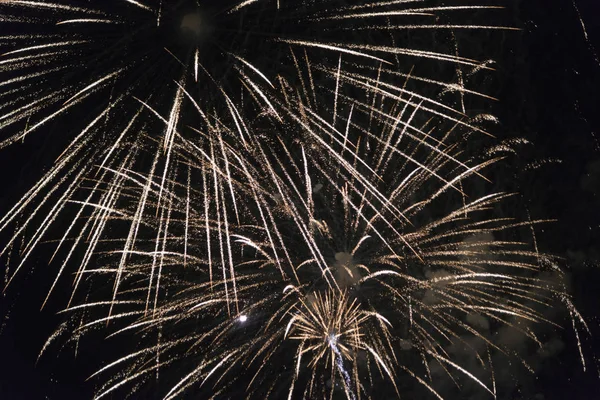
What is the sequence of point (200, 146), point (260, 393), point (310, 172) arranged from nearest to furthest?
point (200, 146) < point (310, 172) < point (260, 393)

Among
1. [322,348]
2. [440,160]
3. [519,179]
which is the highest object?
[440,160]

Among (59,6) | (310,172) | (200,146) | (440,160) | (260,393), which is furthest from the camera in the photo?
(260,393)

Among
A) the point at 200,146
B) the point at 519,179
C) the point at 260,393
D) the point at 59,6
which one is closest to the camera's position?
the point at 59,6

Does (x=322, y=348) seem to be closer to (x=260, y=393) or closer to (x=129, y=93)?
(x=260, y=393)

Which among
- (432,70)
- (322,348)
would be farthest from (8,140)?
(432,70)

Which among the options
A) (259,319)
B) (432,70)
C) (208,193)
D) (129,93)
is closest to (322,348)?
(259,319)

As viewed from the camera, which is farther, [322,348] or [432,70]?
[432,70]

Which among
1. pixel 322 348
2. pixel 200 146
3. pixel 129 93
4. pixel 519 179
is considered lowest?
pixel 322 348

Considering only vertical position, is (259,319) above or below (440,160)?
below

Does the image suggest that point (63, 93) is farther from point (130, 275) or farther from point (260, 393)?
point (260, 393)
